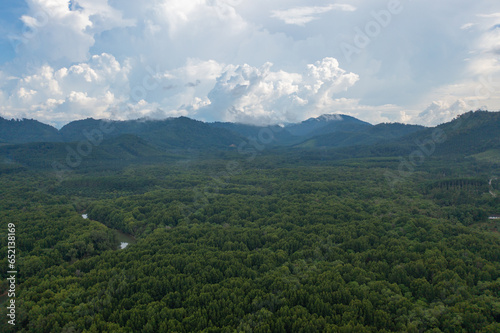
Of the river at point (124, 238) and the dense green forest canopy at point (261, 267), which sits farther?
the river at point (124, 238)

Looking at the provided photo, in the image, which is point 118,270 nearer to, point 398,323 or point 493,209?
point 398,323

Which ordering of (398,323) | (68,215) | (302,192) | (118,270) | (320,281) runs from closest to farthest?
(398,323)
(320,281)
(118,270)
(68,215)
(302,192)

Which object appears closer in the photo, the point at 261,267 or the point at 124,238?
the point at 261,267

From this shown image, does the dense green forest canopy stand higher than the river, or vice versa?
the dense green forest canopy

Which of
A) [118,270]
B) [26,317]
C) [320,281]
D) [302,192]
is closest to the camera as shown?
[26,317]

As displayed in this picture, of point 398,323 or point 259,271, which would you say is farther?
point 259,271

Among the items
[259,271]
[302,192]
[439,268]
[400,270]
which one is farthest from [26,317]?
[302,192]

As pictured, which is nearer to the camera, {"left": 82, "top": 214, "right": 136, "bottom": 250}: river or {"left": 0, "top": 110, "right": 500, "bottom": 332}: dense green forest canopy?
{"left": 0, "top": 110, "right": 500, "bottom": 332}: dense green forest canopy

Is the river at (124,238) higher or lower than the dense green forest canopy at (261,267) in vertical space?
lower

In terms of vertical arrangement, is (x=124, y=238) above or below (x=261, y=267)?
below

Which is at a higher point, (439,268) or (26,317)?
(439,268)
